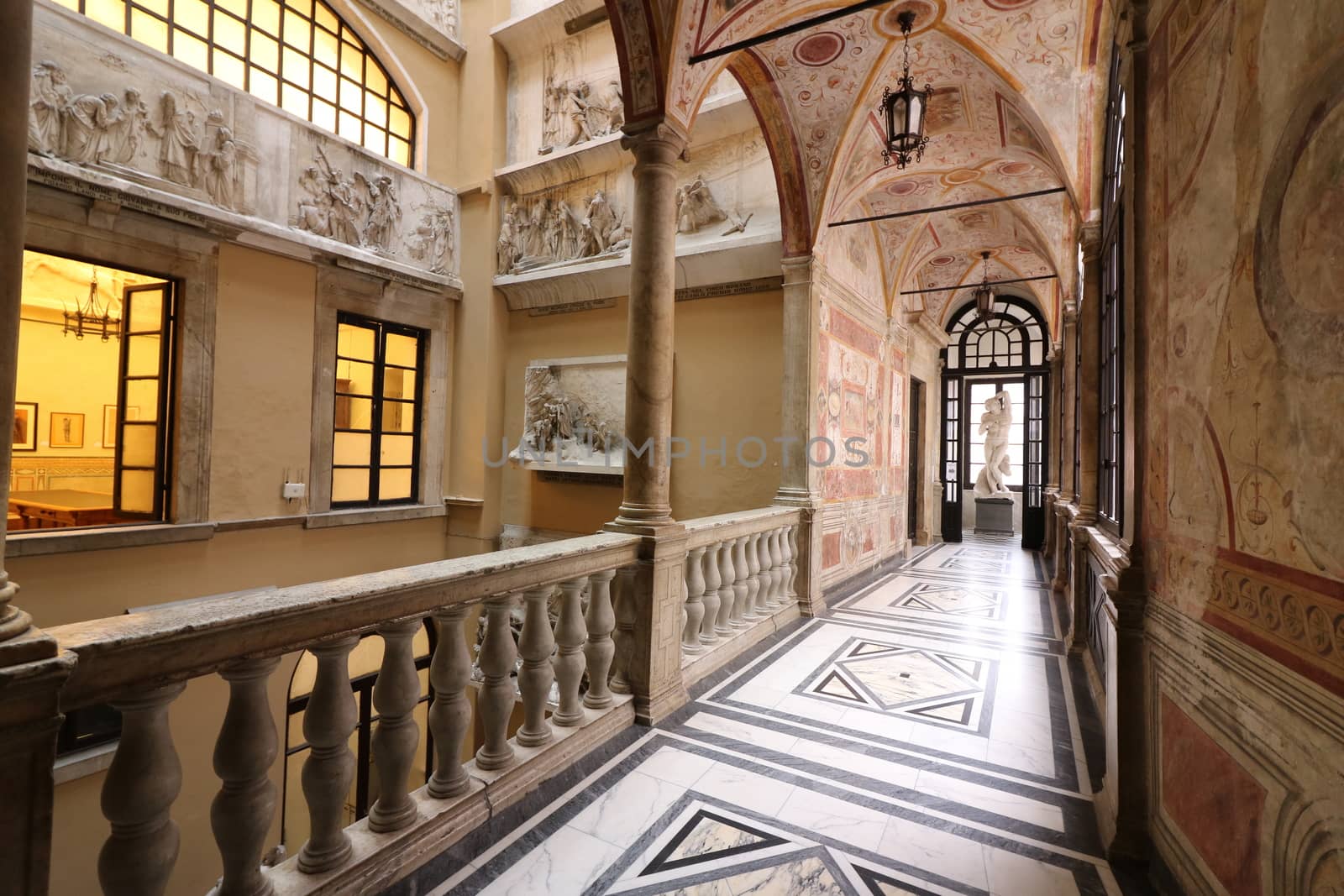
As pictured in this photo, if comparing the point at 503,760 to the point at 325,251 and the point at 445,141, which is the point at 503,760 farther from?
the point at 445,141

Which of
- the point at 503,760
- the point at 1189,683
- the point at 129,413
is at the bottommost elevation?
the point at 503,760

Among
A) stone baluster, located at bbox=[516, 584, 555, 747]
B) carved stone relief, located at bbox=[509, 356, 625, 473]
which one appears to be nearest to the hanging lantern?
stone baluster, located at bbox=[516, 584, 555, 747]

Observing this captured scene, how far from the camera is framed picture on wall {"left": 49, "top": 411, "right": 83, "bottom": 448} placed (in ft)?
28.8

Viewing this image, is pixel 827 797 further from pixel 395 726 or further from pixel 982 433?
pixel 982 433

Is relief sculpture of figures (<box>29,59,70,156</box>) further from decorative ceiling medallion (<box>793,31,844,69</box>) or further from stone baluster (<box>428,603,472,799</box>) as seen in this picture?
decorative ceiling medallion (<box>793,31,844,69</box>)

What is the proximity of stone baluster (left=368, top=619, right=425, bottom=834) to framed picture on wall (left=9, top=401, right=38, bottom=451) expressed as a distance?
30.9 feet

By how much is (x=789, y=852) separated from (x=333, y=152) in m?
8.62

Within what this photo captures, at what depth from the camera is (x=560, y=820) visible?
2684mm

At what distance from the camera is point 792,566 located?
20.2 ft

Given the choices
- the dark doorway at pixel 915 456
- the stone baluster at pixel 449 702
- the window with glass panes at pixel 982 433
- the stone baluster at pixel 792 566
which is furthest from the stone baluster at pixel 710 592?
the window with glass panes at pixel 982 433

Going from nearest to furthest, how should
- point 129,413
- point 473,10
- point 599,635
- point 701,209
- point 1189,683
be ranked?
point 1189,683 → point 599,635 → point 129,413 → point 701,209 → point 473,10

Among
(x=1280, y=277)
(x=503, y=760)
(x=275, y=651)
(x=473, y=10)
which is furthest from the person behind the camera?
(x=473, y=10)

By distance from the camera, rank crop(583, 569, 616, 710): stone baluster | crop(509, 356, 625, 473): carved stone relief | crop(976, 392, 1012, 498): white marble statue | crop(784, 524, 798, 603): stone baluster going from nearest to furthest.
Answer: crop(583, 569, 616, 710): stone baluster
crop(784, 524, 798, 603): stone baluster
crop(509, 356, 625, 473): carved stone relief
crop(976, 392, 1012, 498): white marble statue

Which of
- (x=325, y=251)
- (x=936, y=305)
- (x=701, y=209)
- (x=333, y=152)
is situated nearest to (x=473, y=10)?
(x=333, y=152)
